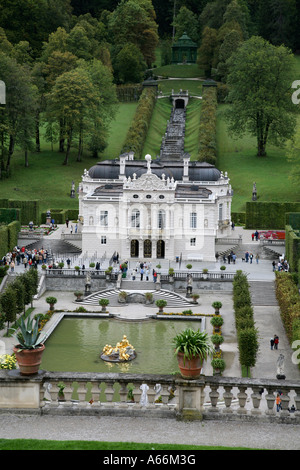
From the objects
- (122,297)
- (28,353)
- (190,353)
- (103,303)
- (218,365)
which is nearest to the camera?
(28,353)

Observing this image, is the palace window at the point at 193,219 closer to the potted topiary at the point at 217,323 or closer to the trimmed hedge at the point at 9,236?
the trimmed hedge at the point at 9,236

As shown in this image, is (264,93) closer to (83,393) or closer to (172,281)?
(172,281)

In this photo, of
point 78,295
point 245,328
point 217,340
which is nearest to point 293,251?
point 78,295

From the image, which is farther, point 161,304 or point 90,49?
point 90,49

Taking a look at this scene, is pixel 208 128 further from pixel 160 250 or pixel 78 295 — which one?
pixel 78 295

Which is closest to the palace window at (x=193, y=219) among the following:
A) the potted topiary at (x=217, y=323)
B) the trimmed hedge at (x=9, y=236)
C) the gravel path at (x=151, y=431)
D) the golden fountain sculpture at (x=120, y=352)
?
the trimmed hedge at (x=9, y=236)

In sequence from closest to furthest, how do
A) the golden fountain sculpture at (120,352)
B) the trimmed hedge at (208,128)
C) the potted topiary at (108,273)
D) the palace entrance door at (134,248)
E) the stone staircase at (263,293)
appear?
the golden fountain sculpture at (120,352) → the stone staircase at (263,293) → the potted topiary at (108,273) → the palace entrance door at (134,248) → the trimmed hedge at (208,128)

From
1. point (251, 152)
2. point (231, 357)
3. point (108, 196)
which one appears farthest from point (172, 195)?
point (251, 152)

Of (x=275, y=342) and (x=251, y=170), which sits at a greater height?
(x=251, y=170)
